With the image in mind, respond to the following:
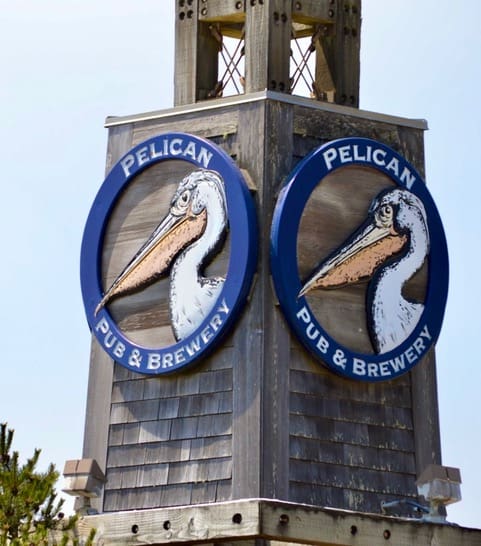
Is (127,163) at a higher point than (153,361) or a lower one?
higher

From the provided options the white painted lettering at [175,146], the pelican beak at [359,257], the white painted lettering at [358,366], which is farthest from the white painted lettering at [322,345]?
the white painted lettering at [175,146]

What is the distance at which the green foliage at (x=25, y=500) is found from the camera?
2348cm

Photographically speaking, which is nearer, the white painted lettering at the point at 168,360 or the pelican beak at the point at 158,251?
the white painted lettering at the point at 168,360

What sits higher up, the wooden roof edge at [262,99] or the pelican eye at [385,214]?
the wooden roof edge at [262,99]

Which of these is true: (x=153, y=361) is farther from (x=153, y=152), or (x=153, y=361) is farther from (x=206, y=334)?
(x=153, y=152)

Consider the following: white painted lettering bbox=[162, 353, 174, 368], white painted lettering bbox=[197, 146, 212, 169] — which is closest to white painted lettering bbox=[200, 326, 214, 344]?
white painted lettering bbox=[162, 353, 174, 368]

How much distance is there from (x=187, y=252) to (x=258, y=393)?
2.09 meters

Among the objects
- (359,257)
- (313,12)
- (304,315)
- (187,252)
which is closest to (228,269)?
(187,252)

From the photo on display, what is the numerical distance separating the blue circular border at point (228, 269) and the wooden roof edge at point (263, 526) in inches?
80.5

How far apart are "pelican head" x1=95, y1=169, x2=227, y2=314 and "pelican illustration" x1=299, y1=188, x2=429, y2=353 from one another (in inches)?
54.0

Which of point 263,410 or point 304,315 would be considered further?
point 304,315

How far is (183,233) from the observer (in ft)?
86.8

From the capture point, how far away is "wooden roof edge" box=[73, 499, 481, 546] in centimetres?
2416

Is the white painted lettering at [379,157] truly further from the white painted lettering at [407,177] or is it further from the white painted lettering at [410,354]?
the white painted lettering at [410,354]
